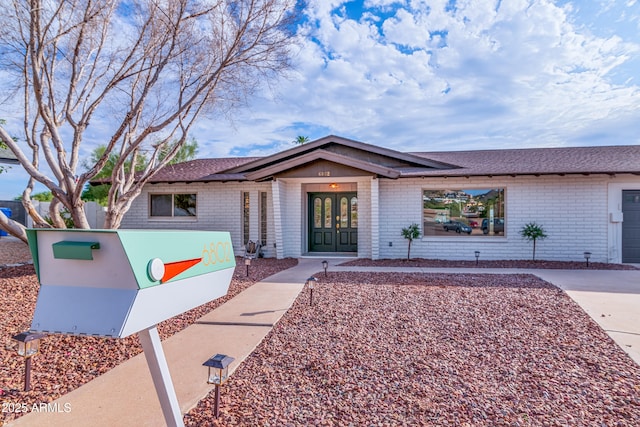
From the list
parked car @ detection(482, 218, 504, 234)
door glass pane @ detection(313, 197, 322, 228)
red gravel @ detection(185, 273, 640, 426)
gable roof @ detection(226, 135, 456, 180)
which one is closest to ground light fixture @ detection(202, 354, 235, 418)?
red gravel @ detection(185, 273, 640, 426)

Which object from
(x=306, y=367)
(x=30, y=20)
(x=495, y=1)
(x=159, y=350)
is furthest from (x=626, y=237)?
(x=30, y=20)

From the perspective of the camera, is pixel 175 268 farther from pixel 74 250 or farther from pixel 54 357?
pixel 54 357

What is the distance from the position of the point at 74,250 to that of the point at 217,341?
129 inches

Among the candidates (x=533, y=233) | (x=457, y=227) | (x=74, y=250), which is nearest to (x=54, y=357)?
(x=74, y=250)

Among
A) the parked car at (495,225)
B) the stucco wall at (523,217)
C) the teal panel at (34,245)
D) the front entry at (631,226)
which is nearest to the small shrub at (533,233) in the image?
the stucco wall at (523,217)

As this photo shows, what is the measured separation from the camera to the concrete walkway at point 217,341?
9.43 ft

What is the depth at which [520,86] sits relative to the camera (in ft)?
41.8

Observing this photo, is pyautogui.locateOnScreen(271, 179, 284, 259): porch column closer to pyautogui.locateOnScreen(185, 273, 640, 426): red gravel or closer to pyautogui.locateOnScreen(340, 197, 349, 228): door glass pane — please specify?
pyautogui.locateOnScreen(340, 197, 349, 228): door glass pane

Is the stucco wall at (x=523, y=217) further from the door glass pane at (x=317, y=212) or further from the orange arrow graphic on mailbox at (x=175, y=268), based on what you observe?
the orange arrow graphic on mailbox at (x=175, y=268)

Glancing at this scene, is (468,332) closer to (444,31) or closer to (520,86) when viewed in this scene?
(444,31)

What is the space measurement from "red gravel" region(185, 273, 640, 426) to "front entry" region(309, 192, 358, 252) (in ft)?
22.5

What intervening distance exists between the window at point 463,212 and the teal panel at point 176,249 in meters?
10.4

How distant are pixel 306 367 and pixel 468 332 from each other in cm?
231

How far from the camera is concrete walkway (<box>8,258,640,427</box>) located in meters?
2.87
